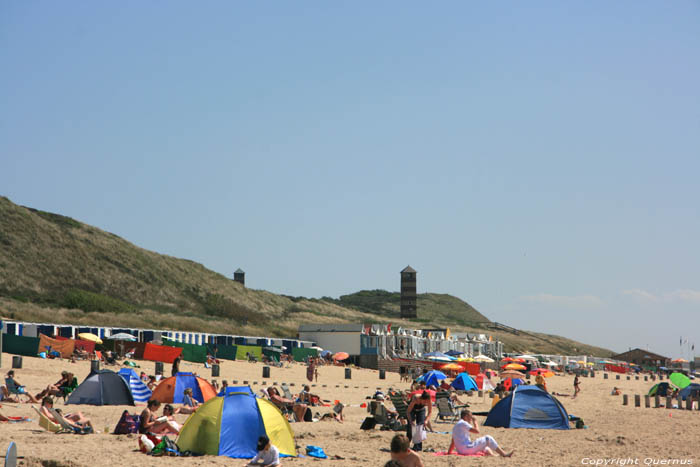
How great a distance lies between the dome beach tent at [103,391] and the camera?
18891 millimetres

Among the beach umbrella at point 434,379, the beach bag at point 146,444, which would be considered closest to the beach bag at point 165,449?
the beach bag at point 146,444

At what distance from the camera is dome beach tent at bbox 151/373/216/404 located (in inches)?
789

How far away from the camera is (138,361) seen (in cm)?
3438

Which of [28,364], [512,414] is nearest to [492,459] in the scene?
[512,414]

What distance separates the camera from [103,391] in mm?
19047

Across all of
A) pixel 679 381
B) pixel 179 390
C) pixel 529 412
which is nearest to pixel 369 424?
pixel 529 412

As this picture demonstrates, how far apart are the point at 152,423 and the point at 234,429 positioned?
1.70m

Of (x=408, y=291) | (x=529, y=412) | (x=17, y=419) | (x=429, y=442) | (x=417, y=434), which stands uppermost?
(x=408, y=291)

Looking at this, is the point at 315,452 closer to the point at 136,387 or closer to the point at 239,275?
the point at 136,387

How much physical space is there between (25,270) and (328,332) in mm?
28166

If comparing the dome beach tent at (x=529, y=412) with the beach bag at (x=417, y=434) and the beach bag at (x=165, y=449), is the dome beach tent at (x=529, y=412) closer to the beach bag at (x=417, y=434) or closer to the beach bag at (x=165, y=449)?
the beach bag at (x=417, y=434)

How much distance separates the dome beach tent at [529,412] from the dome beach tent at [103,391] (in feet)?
29.5

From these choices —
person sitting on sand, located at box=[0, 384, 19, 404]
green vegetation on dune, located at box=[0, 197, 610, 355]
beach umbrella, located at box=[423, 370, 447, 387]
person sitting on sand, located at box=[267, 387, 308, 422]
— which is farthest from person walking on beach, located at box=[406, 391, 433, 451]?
green vegetation on dune, located at box=[0, 197, 610, 355]

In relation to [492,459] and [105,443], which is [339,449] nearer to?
[492,459]
